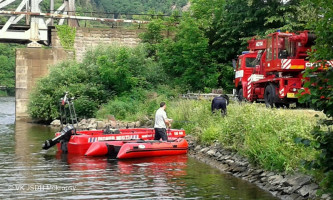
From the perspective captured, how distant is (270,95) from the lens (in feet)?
80.9

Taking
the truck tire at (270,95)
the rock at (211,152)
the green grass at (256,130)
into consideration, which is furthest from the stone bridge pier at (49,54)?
the rock at (211,152)

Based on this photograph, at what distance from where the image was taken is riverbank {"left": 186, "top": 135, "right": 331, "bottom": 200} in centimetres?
1208

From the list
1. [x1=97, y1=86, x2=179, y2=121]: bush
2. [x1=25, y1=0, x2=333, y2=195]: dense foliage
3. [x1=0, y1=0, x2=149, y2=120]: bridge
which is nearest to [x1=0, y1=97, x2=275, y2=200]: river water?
[x1=25, y1=0, x2=333, y2=195]: dense foliage

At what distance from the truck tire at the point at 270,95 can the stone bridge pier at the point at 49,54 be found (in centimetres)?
1750

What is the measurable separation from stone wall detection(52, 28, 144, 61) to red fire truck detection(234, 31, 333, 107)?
51.0ft

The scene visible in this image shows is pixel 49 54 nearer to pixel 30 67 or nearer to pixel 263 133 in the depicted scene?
pixel 30 67

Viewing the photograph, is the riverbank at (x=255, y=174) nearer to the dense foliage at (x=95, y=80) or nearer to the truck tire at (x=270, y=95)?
the truck tire at (x=270, y=95)

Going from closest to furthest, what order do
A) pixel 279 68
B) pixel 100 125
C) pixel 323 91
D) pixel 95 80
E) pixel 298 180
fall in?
pixel 323 91 → pixel 298 180 → pixel 279 68 → pixel 100 125 → pixel 95 80

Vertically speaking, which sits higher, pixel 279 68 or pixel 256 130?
pixel 279 68

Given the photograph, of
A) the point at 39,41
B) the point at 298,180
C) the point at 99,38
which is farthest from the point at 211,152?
the point at 39,41

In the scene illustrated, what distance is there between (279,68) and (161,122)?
21.6 ft

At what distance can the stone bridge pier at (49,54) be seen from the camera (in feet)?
133

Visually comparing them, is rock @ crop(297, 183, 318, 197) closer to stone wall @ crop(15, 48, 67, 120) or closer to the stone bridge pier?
the stone bridge pier

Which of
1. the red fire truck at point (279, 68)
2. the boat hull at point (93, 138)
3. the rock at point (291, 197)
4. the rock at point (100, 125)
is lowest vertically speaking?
the rock at point (291, 197)
